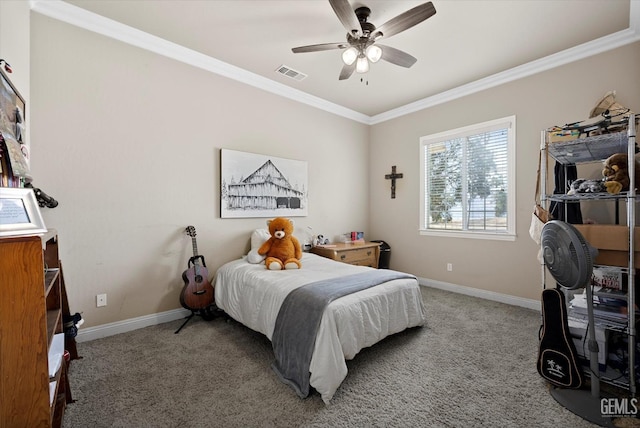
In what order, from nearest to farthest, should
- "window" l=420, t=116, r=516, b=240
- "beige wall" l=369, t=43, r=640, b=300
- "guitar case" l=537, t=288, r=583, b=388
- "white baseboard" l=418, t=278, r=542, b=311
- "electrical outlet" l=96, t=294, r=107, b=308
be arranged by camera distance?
1. "guitar case" l=537, t=288, r=583, b=388
2. "electrical outlet" l=96, t=294, r=107, b=308
3. "beige wall" l=369, t=43, r=640, b=300
4. "white baseboard" l=418, t=278, r=542, b=311
5. "window" l=420, t=116, r=516, b=240

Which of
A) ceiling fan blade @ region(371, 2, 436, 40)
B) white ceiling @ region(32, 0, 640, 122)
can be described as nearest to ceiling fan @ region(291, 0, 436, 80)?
ceiling fan blade @ region(371, 2, 436, 40)

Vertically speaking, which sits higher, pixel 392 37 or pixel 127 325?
pixel 392 37

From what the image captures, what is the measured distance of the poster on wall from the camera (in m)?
3.28

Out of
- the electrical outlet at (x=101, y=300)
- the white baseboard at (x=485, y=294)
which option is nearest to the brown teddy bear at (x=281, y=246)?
the electrical outlet at (x=101, y=300)

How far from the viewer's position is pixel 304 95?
3.99 m

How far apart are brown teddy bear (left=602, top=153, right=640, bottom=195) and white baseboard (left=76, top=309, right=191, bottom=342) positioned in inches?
147

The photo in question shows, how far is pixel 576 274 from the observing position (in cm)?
161

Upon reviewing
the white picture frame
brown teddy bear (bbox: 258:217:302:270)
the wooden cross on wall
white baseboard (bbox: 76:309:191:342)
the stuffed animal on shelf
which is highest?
the wooden cross on wall

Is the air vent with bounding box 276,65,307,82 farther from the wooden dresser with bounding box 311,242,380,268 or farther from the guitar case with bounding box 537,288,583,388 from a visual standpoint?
the guitar case with bounding box 537,288,583,388

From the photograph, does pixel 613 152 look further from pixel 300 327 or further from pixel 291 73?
pixel 291 73

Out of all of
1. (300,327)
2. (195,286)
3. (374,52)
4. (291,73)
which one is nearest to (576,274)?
(300,327)

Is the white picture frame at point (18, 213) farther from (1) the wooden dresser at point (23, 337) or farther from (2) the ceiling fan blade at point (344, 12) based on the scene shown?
(2) the ceiling fan blade at point (344, 12)

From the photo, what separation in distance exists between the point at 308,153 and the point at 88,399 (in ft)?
11.1

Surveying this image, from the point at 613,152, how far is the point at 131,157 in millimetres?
4064
